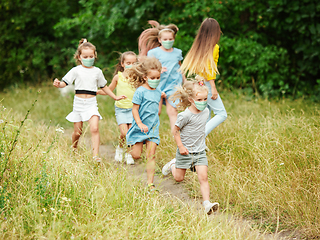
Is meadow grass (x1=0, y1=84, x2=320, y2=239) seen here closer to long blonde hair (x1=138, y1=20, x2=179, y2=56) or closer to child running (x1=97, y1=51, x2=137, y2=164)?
child running (x1=97, y1=51, x2=137, y2=164)

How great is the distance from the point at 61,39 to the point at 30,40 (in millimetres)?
1093

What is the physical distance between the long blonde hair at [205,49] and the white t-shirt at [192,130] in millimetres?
964

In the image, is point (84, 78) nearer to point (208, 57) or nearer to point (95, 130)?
point (95, 130)

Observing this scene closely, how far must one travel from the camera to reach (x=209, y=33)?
172 inches

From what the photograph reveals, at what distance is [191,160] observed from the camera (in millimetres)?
3525

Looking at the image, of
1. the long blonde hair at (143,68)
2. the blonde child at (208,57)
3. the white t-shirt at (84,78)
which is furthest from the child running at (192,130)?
the white t-shirt at (84,78)

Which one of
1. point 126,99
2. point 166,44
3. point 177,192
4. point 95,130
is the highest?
point 166,44

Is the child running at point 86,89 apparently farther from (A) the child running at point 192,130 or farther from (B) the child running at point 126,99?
(A) the child running at point 192,130

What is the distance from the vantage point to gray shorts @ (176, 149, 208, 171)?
348 cm

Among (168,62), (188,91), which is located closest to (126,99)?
(168,62)

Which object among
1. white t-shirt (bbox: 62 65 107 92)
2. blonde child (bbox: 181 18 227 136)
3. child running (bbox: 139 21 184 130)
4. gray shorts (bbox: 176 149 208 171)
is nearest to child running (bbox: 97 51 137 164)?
child running (bbox: 139 21 184 130)

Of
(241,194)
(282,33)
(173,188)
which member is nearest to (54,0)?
(282,33)

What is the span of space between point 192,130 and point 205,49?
4.37ft

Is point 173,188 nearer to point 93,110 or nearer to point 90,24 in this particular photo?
point 93,110
